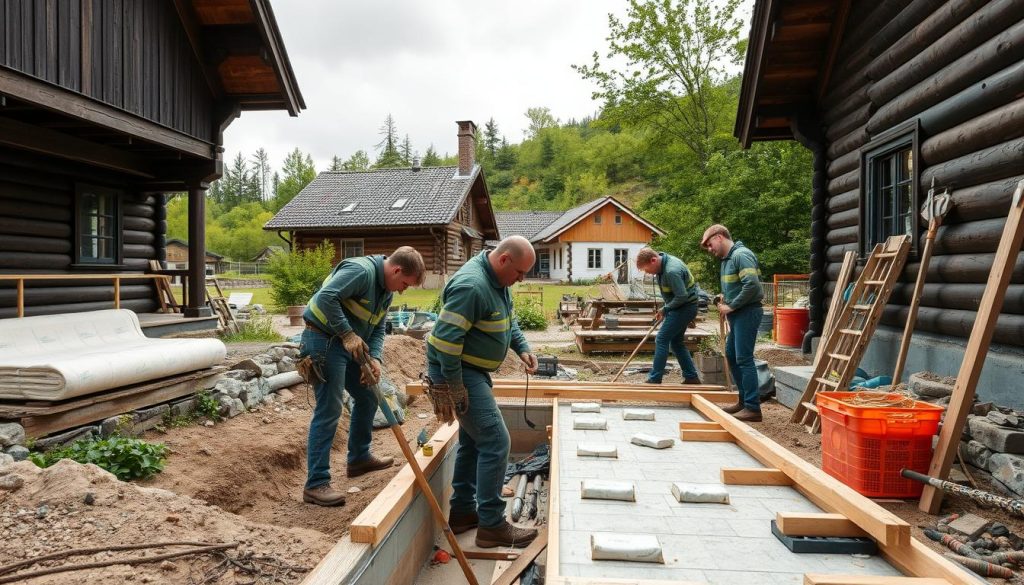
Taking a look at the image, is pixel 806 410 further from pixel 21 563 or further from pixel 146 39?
pixel 146 39

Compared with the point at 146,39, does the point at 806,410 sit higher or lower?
lower

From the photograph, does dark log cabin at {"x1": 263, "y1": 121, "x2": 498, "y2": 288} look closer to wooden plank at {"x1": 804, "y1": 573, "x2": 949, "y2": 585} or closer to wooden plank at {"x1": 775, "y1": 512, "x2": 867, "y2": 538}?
wooden plank at {"x1": 775, "y1": 512, "x2": 867, "y2": 538}

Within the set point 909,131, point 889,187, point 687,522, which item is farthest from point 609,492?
point 889,187

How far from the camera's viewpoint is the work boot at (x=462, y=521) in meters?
4.16

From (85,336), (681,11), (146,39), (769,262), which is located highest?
(681,11)

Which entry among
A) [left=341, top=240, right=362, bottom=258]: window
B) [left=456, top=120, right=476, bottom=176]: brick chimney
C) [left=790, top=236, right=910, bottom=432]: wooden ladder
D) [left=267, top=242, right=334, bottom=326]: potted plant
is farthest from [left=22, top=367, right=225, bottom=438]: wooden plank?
[left=456, top=120, right=476, bottom=176]: brick chimney

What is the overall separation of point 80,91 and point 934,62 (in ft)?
27.4

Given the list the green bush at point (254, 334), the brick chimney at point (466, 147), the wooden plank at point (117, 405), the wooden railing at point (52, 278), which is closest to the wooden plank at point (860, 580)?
the wooden plank at point (117, 405)

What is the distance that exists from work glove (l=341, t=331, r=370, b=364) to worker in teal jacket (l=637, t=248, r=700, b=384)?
371 cm

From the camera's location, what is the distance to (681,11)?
24.1 metres

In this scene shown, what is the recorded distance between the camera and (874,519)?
249 cm

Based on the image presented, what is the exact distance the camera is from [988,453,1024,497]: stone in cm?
355

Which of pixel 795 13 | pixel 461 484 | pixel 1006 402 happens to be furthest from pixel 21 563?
pixel 795 13

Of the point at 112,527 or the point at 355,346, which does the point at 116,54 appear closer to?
the point at 355,346
